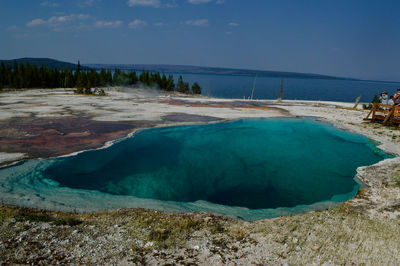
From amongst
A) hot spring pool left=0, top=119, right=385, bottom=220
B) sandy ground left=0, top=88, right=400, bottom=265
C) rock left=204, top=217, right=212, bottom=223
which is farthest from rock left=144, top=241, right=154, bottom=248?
hot spring pool left=0, top=119, right=385, bottom=220

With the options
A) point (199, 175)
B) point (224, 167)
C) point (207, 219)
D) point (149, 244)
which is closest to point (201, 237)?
point (207, 219)

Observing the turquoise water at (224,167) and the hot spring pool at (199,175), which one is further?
the turquoise water at (224,167)

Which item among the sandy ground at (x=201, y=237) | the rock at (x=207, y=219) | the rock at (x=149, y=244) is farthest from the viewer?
the rock at (x=207, y=219)

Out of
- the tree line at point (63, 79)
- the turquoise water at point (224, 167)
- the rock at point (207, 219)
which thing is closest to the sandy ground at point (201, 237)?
the rock at point (207, 219)

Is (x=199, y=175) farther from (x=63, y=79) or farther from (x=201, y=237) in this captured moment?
(x=63, y=79)

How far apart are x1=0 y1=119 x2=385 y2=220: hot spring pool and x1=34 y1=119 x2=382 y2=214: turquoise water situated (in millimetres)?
41

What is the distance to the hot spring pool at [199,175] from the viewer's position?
8.77 meters

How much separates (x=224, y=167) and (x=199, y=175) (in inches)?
70.3

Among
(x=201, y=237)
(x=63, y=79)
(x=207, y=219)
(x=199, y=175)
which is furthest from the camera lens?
(x=63, y=79)

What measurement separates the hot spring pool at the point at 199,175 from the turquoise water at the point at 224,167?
0.13 ft

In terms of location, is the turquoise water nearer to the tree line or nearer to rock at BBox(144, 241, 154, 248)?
rock at BBox(144, 241, 154, 248)

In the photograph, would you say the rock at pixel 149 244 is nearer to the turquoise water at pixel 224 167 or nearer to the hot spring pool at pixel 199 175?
the hot spring pool at pixel 199 175

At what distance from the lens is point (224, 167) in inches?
536

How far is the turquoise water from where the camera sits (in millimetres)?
10344
